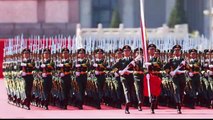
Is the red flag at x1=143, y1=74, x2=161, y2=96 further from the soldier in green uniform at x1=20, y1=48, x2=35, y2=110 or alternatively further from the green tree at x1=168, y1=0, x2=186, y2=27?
the green tree at x1=168, y1=0, x2=186, y2=27

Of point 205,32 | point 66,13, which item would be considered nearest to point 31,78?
point 66,13

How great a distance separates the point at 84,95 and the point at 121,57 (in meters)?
2.55

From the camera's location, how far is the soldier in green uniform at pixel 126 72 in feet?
92.6

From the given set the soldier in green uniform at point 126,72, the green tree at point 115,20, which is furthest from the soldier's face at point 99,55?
the green tree at point 115,20

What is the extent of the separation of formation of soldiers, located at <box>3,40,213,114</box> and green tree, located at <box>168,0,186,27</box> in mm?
41387

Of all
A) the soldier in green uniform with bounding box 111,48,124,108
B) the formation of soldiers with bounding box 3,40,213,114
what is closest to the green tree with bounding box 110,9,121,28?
the formation of soldiers with bounding box 3,40,213,114

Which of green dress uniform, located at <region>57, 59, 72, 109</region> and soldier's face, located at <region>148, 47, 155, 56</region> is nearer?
soldier's face, located at <region>148, 47, 155, 56</region>

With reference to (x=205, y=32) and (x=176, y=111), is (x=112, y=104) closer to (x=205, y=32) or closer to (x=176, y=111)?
(x=176, y=111)

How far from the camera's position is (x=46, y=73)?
3025 cm

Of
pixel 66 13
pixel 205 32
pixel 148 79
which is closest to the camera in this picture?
pixel 148 79

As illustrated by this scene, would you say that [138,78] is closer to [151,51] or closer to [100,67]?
[151,51]

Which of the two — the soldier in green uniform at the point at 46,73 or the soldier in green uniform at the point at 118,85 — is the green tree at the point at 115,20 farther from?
the soldier in green uniform at the point at 46,73

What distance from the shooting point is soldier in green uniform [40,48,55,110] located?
A: 1190 inches

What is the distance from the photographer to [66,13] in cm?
6975
